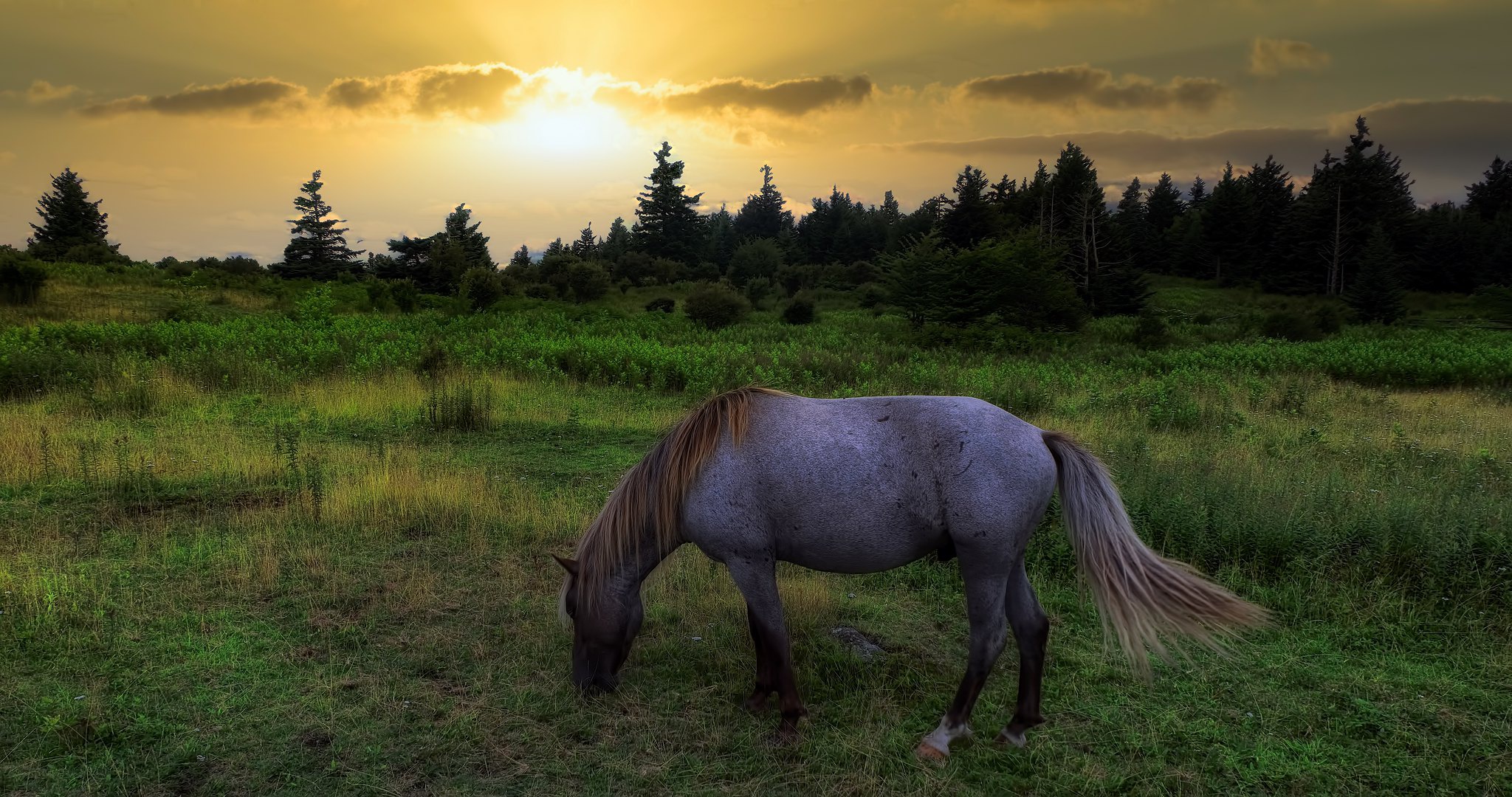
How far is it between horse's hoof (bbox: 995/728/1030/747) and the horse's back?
1063 mm

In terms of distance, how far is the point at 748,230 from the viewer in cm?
8431

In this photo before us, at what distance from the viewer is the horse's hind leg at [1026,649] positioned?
3908mm

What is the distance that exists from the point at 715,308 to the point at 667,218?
37.5 m

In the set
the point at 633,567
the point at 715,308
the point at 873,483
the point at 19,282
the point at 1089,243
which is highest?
the point at 1089,243

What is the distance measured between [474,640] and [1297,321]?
33392 mm

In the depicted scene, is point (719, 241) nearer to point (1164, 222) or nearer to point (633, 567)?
point (1164, 222)

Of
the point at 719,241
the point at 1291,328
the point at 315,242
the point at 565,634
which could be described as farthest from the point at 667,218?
the point at 565,634

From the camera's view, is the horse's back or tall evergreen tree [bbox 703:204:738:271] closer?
the horse's back

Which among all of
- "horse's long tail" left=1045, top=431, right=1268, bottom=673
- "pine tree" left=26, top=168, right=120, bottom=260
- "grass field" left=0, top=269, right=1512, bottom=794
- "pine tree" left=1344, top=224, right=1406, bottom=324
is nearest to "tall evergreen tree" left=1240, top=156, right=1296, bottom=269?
"pine tree" left=1344, top=224, right=1406, bottom=324

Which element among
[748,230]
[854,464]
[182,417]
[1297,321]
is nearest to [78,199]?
[182,417]

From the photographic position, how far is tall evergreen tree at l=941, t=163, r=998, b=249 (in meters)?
41.6

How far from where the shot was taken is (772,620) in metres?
3.90

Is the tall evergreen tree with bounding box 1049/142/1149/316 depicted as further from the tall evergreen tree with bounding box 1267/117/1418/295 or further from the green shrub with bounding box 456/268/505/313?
the green shrub with bounding box 456/268/505/313

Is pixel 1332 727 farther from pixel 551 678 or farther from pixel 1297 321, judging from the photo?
pixel 1297 321
